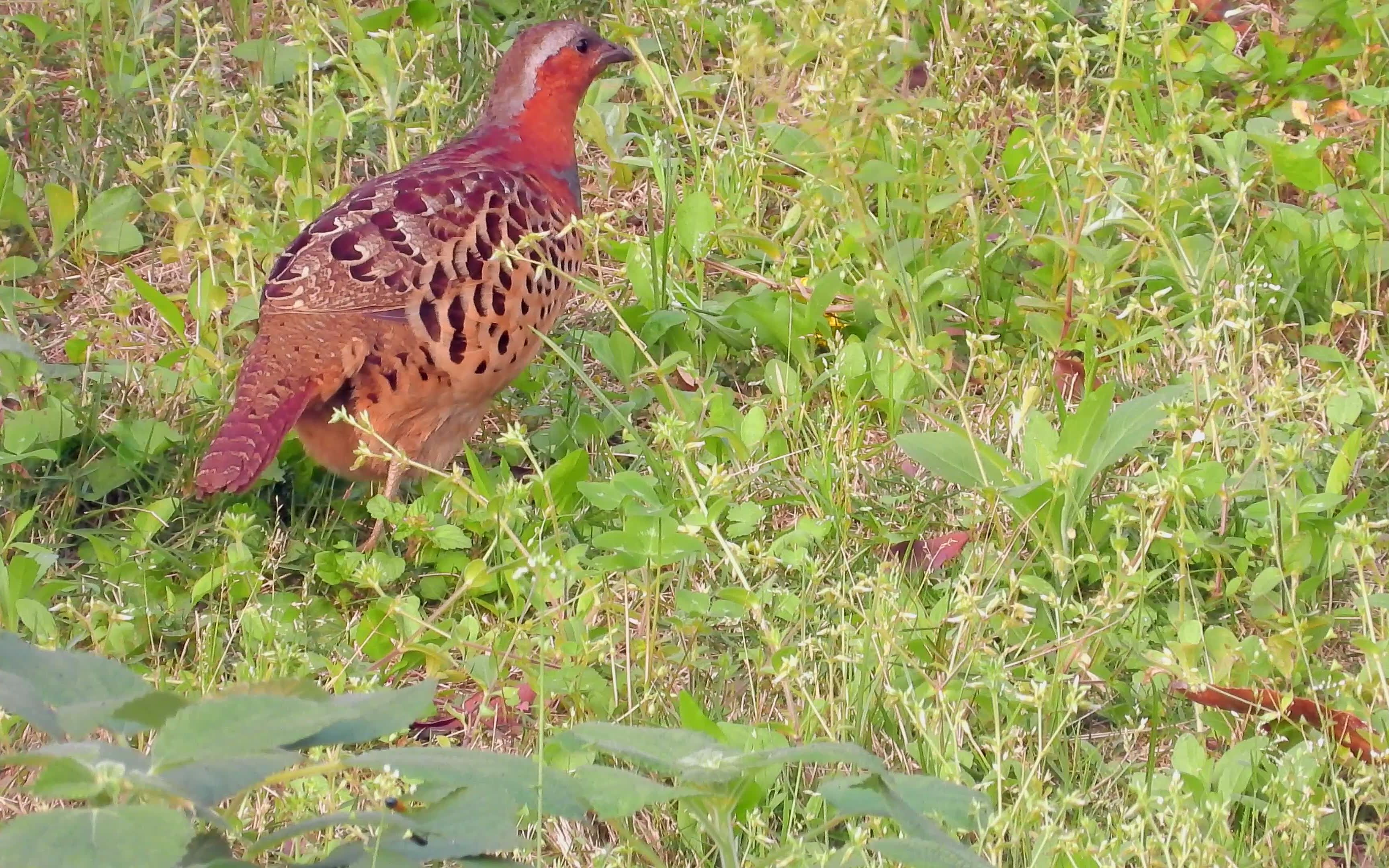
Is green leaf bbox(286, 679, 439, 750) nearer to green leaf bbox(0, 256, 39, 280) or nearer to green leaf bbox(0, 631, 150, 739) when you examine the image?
green leaf bbox(0, 631, 150, 739)

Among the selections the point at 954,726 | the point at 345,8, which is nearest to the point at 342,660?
the point at 954,726

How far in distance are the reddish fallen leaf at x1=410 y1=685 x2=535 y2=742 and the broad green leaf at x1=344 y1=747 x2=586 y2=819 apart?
4.47ft

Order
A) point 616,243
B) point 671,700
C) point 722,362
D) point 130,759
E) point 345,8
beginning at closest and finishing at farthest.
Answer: point 130,759, point 671,700, point 722,362, point 616,243, point 345,8

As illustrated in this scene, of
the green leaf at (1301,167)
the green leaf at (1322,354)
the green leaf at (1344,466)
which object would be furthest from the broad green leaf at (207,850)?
the green leaf at (1301,167)

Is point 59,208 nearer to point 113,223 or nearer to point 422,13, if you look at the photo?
point 113,223

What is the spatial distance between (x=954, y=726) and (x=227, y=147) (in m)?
3.18

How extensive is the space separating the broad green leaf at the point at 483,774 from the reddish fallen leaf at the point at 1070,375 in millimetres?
2769

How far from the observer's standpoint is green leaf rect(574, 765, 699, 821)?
1947mm

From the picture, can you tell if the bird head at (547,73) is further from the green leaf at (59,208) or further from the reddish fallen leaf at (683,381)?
Result: the green leaf at (59,208)

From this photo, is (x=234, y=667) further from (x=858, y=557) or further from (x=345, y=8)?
(x=345, y=8)

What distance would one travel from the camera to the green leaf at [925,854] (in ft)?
6.28

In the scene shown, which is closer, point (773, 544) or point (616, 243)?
point (773, 544)

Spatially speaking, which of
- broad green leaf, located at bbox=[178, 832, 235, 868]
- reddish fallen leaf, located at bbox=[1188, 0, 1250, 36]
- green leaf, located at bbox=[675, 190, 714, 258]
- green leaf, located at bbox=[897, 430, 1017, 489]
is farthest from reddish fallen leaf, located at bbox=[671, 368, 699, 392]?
broad green leaf, located at bbox=[178, 832, 235, 868]

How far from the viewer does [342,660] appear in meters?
3.65
